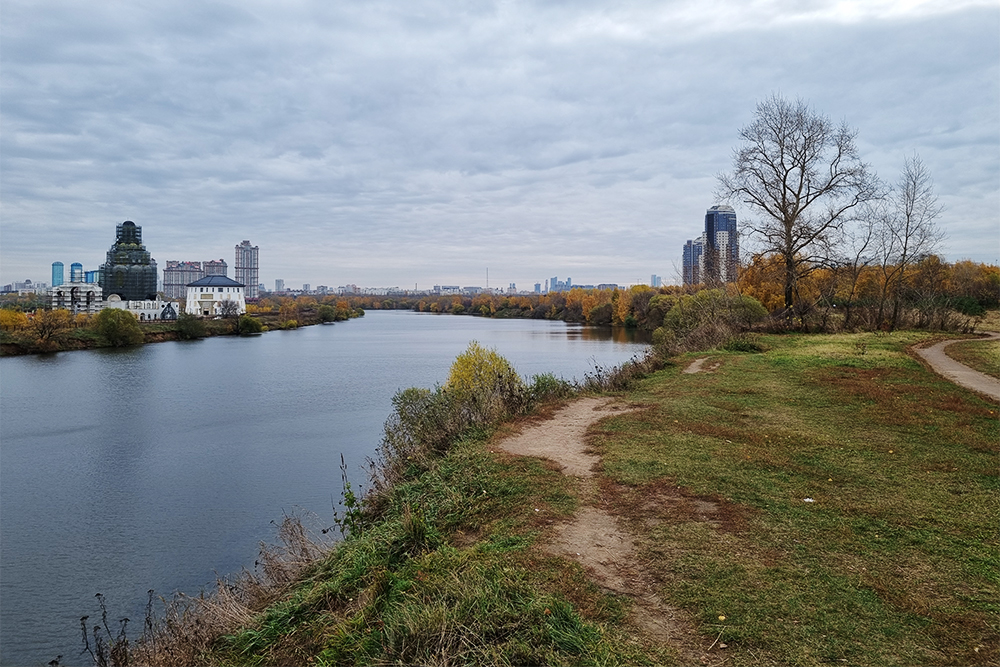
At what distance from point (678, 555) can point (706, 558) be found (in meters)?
0.19

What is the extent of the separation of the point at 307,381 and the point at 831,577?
1047 inches

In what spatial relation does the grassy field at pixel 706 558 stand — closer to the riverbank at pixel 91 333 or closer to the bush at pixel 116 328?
the riverbank at pixel 91 333

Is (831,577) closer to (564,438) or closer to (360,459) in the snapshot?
(564,438)

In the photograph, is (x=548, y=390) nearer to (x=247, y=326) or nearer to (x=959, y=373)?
(x=959, y=373)

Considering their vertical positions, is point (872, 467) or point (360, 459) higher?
point (872, 467)

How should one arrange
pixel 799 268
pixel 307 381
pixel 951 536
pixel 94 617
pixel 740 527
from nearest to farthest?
pixel 951 536
pixel 740 527
pixel 94 617
pixel 799 268
pixel 307 381

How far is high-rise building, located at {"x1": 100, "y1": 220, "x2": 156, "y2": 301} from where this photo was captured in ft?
316

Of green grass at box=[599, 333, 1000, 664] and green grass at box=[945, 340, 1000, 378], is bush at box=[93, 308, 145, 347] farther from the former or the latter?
green grass at box=[945, 340, 1000, 378]

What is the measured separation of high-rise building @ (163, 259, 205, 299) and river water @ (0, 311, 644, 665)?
6575 inches

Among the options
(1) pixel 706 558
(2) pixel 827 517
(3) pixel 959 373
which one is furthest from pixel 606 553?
(3) pixel 959 373

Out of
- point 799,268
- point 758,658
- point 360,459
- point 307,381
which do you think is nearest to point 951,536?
point 758,658

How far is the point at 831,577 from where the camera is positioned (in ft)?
12.9

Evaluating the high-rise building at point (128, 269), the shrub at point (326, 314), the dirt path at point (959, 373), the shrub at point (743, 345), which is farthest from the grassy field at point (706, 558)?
the high-rise building at point (128, 269)

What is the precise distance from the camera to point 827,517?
496 centimetres
